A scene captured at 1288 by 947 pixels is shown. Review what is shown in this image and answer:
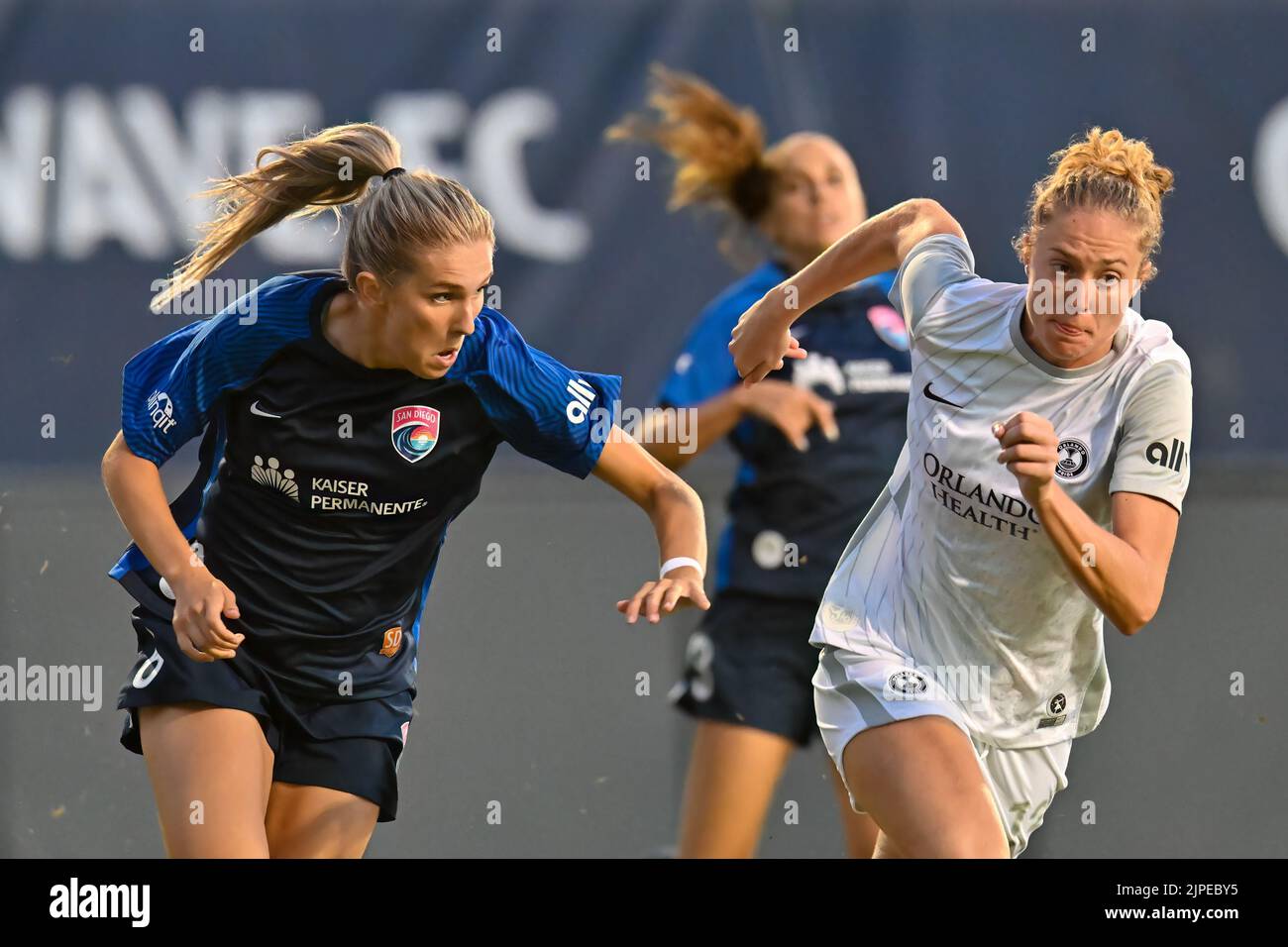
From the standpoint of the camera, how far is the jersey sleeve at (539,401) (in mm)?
3719

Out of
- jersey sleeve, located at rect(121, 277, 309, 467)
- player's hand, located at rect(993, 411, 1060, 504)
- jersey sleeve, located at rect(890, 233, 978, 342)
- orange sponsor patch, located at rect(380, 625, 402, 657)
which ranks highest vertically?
jersey sleeve, located at rect(890, 233, 978, 342)

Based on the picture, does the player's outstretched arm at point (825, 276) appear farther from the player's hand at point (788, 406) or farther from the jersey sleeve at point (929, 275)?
the player's hand at point (788, 406)

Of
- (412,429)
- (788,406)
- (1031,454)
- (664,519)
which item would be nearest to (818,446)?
(788,406)

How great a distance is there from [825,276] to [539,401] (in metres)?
0.62

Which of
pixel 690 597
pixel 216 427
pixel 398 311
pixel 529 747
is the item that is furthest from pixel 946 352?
pixel 529 747

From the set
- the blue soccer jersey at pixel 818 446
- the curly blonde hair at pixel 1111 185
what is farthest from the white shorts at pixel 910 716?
the blue soccer jersey at pixel 818 446

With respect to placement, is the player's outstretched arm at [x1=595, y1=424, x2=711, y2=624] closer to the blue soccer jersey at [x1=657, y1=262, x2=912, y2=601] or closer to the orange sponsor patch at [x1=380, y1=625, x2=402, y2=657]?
the orange sponsor patch at [x1=380, y1=625, x2=402, y2=657]

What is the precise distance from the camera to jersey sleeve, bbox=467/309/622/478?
372 centimetres

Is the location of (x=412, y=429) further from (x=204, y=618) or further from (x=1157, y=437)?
(x=1157, y=437)

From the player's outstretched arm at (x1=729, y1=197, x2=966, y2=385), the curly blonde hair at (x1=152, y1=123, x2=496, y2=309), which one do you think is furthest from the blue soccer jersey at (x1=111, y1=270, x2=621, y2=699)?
the player's outstretched arm at (x1=729, y1=197, x2=966, y2=385)

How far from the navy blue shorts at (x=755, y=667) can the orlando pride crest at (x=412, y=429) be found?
1505 mm

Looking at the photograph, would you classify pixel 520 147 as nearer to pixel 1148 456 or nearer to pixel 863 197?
pixel 863 197

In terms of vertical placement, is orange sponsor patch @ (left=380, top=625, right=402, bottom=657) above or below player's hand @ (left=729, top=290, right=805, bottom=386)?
below

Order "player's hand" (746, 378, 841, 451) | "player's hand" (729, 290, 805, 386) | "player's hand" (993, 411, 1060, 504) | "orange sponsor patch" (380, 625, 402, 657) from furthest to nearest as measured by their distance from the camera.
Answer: "player's hand" (746, 378, 841, 451) → "orange sponsor patch" (380, 625, 402, 657) → "player's hand" (729, 290, 805, 386) → "player's hand" (993, 411, 1060, 504)
